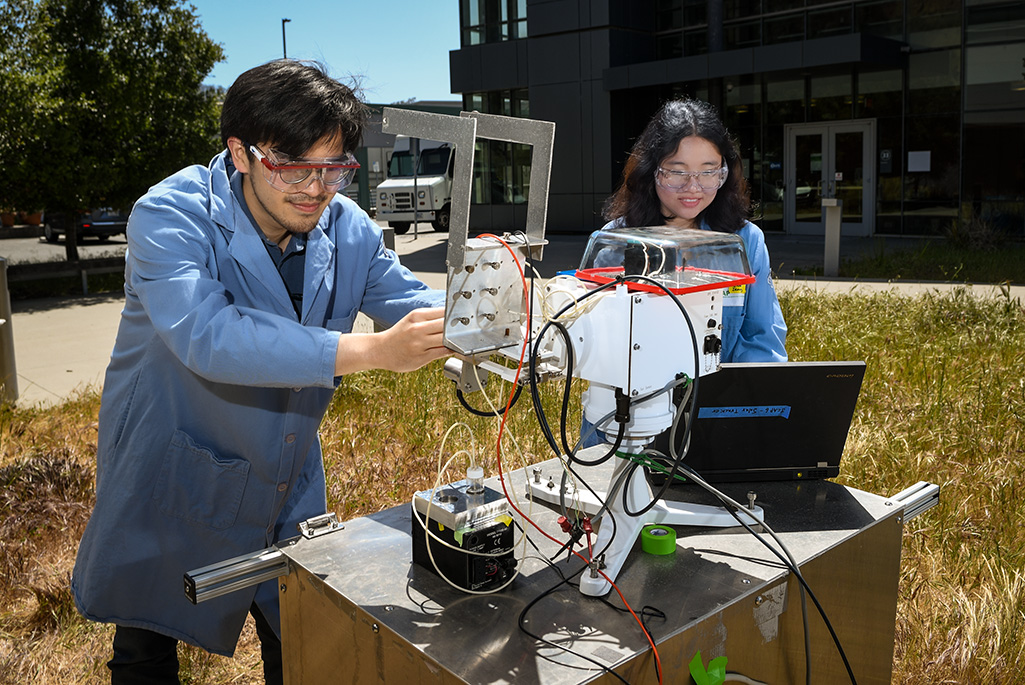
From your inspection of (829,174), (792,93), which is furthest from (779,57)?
(829,174)

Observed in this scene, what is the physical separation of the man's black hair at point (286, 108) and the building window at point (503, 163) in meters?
17.5

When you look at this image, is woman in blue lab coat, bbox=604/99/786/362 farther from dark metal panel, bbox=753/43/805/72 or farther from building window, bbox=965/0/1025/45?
building window, bbox=965/0/1025/45

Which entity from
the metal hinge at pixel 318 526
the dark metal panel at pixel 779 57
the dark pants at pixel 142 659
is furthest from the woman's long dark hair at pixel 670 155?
the dark metal panel at pixel 779 57

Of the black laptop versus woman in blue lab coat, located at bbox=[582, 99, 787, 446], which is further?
woman in blue lab coat, located at bbox=[582, 99, 787, 446]

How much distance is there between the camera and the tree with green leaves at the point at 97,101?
10.1 metres

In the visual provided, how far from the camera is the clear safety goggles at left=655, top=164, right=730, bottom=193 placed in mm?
2775

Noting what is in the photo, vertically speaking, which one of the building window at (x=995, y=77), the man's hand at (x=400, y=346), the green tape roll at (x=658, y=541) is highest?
the building window at (x=995, y=77)

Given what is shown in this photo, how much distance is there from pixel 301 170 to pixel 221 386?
1.80 feet

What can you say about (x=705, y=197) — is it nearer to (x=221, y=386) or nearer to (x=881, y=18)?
(x=221, y=386)

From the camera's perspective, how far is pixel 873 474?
3.84m

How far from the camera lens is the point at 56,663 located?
290 cm

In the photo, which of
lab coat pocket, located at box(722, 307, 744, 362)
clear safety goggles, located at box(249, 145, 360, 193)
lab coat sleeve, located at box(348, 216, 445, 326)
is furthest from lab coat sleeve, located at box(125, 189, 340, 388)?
lab coat pocket, located at box(722, 307, 744, 362)

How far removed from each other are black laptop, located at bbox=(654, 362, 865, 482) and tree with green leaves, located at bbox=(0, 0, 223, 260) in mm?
10096

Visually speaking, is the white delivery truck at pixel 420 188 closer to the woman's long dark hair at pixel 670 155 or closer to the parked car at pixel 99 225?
the parked car at pixel 99 225
